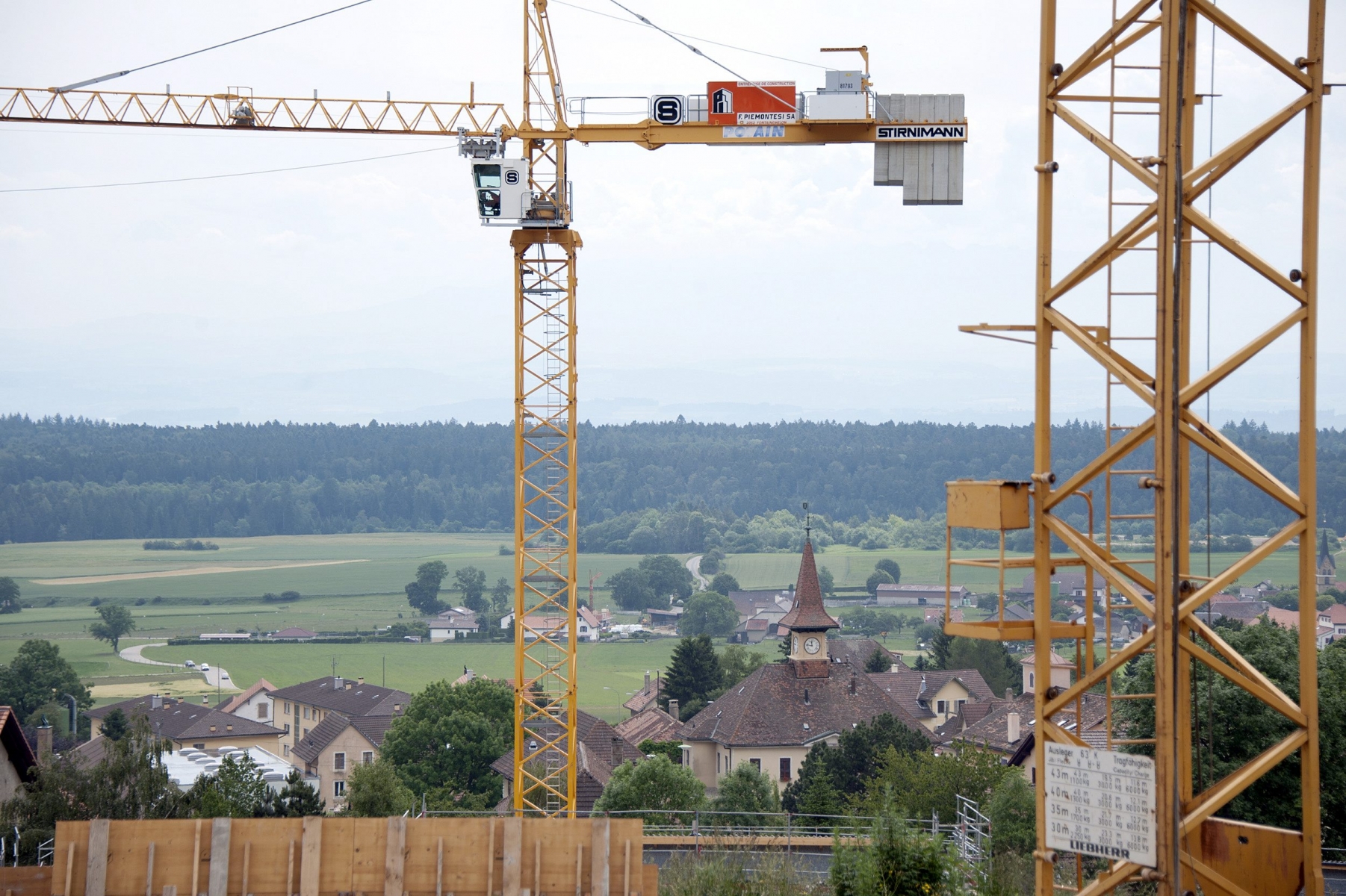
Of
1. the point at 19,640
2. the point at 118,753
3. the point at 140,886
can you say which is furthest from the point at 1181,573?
the point at 19,640

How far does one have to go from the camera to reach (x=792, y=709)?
8112cm

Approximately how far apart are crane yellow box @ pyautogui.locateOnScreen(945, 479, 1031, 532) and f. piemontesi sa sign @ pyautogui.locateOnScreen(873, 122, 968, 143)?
2473cm

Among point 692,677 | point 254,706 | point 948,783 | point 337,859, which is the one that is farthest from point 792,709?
point 337,859

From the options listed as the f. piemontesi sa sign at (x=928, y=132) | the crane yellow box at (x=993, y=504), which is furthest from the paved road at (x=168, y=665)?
the crane yellow box at (x=993, y=504)

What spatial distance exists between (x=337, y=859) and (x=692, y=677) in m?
82.5

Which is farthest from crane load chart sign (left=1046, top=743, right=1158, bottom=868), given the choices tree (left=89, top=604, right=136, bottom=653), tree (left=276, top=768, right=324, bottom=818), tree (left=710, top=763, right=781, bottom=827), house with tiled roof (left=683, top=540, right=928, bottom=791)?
tree (left=89, top=604, right=136, bottom=653)

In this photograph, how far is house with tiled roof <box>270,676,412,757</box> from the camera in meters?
98.3

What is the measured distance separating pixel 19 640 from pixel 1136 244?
18920 cm

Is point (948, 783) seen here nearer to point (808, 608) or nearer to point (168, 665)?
point (808, 608)

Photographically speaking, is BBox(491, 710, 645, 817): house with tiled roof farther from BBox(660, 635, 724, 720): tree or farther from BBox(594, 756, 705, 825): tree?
BBox(660, 635, 724, 720): tree

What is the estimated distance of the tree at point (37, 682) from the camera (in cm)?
10319

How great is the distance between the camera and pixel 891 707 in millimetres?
87562

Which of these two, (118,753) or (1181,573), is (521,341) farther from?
(1181,573)

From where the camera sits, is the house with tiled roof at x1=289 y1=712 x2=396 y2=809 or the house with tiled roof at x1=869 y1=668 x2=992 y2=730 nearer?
the house with tiled roof at x1=289 y1=712 x2=396 y2=809
